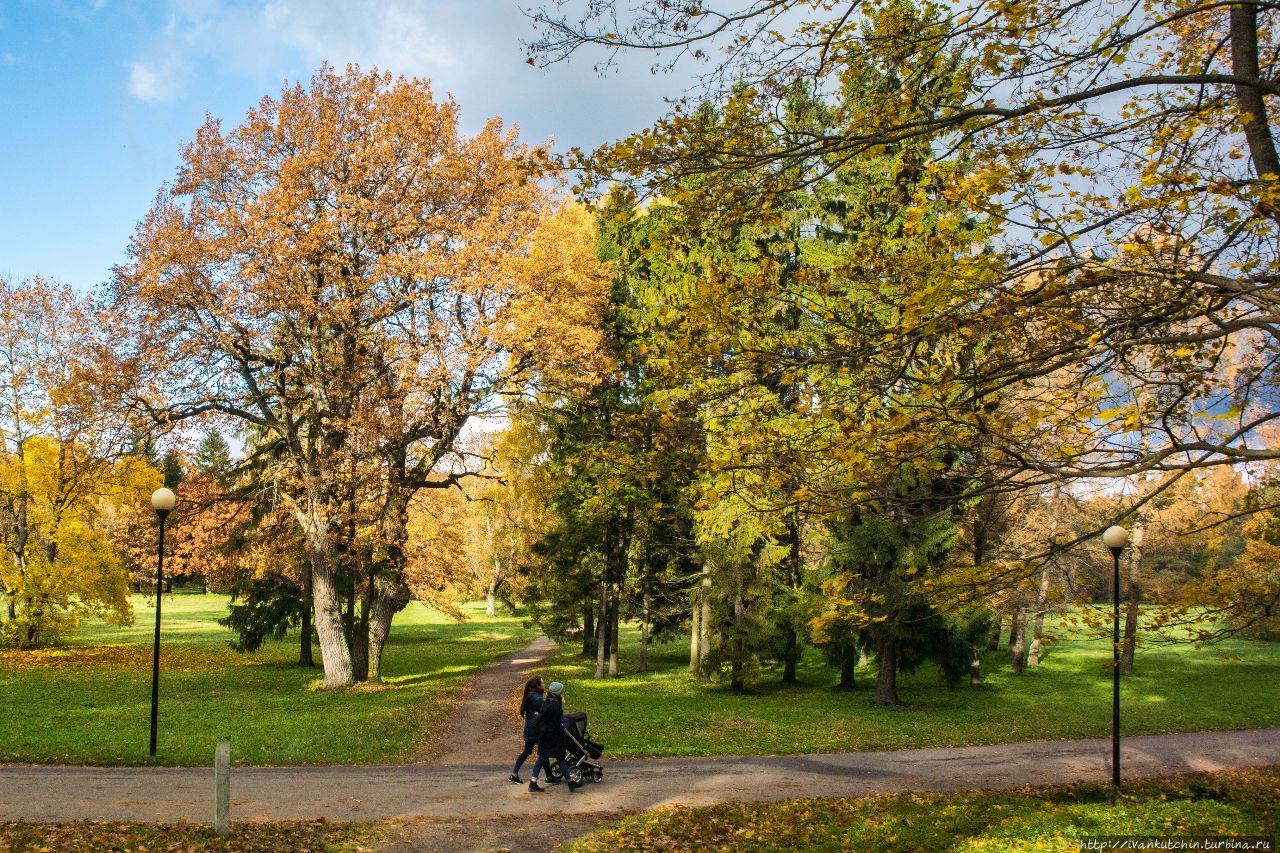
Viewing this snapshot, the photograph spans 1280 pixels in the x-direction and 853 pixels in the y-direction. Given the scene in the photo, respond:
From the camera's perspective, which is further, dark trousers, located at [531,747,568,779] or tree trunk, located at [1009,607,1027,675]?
tree trunk, located at [1009,607,1027,675]

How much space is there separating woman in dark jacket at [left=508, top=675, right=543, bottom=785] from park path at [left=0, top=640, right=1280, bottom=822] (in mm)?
318

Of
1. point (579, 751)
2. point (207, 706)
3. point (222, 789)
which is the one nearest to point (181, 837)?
point (222, 789)

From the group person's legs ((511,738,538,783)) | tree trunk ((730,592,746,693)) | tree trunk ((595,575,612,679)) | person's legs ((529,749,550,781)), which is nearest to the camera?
person's legs ((529,749,550,781))

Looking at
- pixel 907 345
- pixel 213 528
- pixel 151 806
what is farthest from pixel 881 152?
pixel 213 528

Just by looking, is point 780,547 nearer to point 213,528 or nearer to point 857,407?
point 213,528

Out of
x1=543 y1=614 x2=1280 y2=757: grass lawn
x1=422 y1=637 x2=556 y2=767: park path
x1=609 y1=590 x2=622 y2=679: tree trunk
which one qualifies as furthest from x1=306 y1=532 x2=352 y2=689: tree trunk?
x1=609 y1=590 x2=622 y2=679: tree trunk

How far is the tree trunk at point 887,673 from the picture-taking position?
880 inches

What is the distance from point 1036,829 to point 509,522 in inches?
1433

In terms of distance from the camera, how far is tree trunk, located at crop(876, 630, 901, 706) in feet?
73.4

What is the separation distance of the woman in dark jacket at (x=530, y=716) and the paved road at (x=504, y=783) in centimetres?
31

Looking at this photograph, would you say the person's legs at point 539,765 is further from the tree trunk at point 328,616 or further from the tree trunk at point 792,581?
the tree trunk at point 792,581

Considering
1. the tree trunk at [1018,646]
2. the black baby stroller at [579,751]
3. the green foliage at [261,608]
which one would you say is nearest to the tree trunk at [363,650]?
the green foliage at [261,608]

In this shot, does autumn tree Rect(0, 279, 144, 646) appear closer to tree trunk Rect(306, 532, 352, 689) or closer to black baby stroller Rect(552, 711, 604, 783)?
tree trunk Rect(306, 532, 352, 689)

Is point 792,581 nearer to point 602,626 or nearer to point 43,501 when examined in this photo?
point 602,626
